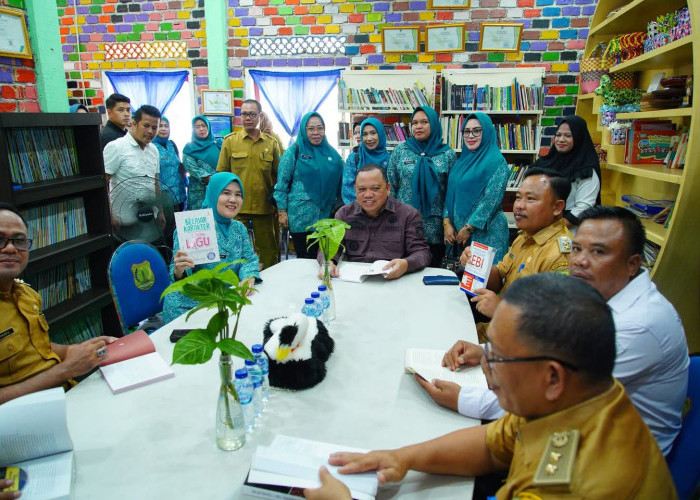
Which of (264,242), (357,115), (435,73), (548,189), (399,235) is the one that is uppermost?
(435,73)

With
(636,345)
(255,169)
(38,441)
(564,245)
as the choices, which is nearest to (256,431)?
(38,441)

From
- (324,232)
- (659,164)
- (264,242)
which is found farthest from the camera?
(264,242)

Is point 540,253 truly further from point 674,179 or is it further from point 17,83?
point 17,83

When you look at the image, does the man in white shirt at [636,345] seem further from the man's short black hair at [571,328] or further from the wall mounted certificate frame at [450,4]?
the wall mounted certificate frame at [450,4]

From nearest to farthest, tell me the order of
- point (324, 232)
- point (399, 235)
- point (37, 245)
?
point (324, 232) < point (37, 245) < point (399, 235)

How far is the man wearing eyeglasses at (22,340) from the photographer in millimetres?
1497

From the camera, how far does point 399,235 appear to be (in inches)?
108

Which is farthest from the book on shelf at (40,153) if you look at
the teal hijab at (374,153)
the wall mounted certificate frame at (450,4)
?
the wall mounted certificate frame at (450,4)

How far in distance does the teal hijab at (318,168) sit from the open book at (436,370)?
2.44 metres

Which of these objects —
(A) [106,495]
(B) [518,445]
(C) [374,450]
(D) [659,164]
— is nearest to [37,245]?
(A) [106,495]

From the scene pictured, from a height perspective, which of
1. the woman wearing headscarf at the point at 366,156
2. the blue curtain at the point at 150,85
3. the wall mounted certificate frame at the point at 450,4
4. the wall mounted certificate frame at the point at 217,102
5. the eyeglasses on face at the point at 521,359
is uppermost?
the wall mounted certificate frame at the point at 450,4

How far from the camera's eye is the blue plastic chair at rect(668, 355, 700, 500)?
3.70ft

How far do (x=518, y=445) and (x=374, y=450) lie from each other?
1.11 feet

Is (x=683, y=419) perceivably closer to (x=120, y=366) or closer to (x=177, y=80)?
(x=120, y=366)
